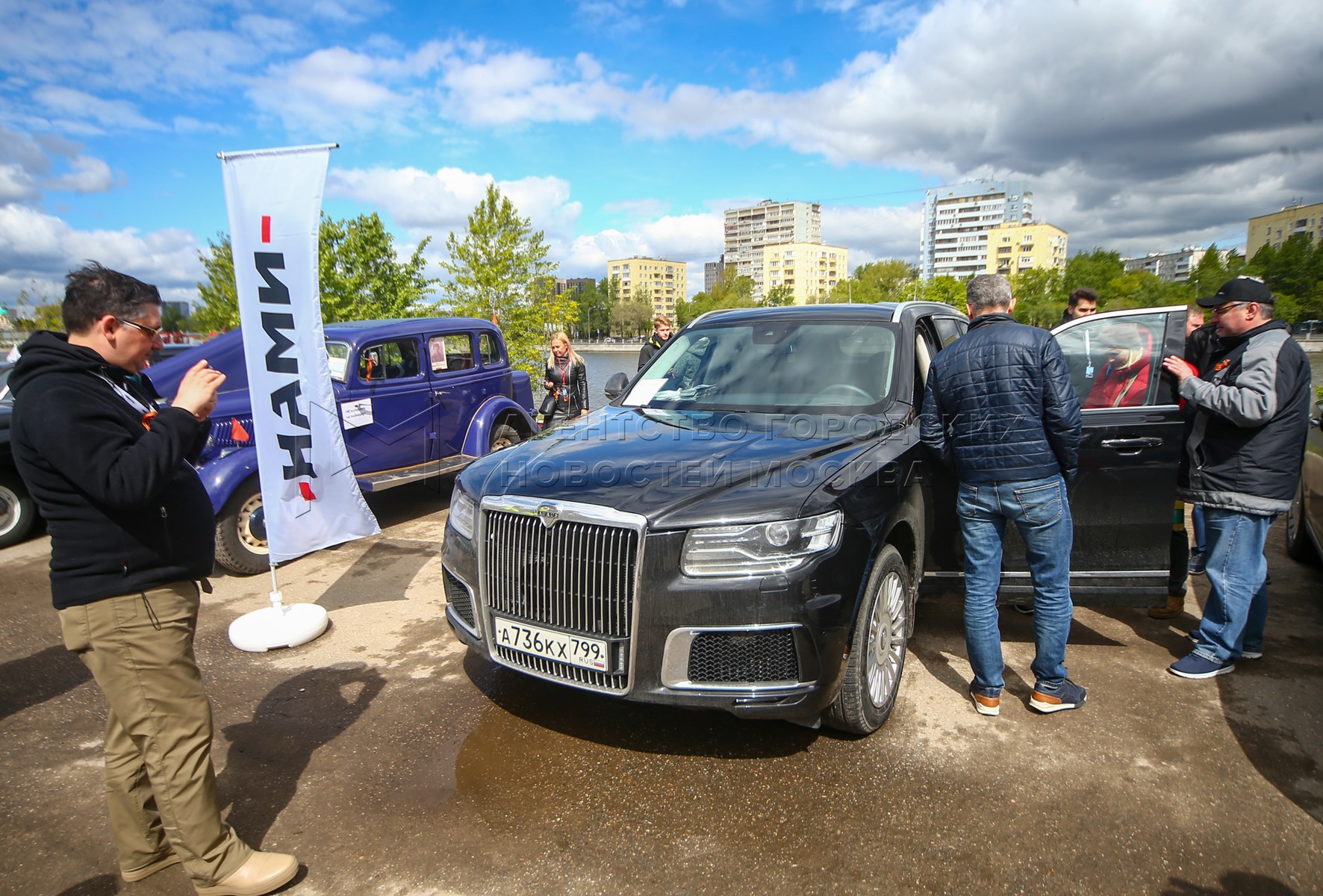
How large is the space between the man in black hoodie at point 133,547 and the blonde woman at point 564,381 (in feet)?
24.4

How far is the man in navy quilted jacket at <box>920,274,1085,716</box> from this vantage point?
11.0ft

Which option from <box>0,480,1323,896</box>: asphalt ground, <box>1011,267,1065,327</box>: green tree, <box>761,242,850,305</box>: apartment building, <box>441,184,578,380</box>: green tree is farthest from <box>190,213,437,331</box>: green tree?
<box>761,242,850,305</box>: apartment building

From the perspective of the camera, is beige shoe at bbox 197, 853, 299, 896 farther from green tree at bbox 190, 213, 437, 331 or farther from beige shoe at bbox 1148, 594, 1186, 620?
green tree at bbox 190, 213, 437, 331

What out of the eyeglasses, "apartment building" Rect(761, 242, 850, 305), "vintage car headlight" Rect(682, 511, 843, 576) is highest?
"apartment building" Rect(761, 242, 850, 305)

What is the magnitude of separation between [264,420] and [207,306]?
90.7ft

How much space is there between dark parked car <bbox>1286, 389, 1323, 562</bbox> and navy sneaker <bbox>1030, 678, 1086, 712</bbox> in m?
2.72

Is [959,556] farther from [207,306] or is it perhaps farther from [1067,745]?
[207,306]

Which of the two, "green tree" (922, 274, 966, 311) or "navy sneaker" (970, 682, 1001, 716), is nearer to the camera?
"navy sneaker" (970, 682, 1001, 716)

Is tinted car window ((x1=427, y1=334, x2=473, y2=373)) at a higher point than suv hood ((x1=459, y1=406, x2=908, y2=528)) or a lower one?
higher

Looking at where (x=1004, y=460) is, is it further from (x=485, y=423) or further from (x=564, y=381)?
(x=564, y=381)

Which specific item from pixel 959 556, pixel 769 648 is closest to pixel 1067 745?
pixel 959 556

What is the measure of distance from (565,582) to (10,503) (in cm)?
723

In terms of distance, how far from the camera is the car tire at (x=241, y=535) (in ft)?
19.1

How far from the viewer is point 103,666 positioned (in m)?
2.29
